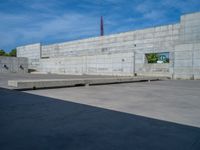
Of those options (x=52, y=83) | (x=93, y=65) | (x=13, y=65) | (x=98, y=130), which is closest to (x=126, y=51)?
(x=93, y=65)

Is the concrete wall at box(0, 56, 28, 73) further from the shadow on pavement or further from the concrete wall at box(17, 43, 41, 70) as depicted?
the shadow on pavement

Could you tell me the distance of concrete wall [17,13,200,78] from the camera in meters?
20.0

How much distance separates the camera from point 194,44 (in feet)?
62.6

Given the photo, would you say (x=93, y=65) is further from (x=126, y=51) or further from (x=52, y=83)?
(x=52, y=83)

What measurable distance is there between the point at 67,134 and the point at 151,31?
21.6 m

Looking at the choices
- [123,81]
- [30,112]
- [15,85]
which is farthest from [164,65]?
[30,112]

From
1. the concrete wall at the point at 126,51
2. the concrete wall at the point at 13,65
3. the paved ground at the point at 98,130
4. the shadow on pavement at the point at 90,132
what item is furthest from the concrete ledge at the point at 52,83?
the concrete wall at the point at 13,65

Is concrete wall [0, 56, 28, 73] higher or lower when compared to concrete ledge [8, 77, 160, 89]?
higher

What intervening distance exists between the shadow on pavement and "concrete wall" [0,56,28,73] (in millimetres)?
33592

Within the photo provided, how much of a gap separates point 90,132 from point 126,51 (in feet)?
74.5

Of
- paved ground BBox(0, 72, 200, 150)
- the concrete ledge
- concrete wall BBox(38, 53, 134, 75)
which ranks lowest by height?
paved ground BBox(0, 72, 200, 150)

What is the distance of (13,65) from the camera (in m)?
35.2

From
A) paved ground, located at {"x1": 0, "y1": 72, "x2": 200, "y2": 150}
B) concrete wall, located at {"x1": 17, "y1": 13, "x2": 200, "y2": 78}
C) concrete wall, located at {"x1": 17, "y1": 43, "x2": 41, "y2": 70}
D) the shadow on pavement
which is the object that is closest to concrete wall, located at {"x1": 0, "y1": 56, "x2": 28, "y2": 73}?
concrete wall, located at {"x1": 17, "y1": 43, "x2": 41, "y2": 70}

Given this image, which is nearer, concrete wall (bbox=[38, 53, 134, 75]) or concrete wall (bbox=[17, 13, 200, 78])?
concrete wall (bbox=[17, 13, 200, 78])
